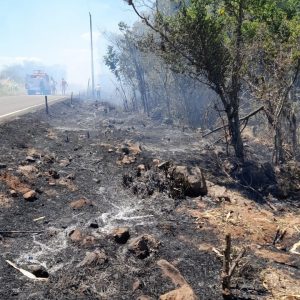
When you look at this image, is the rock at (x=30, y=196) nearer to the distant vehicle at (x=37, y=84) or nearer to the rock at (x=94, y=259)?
the rock at (x=94, y=259)

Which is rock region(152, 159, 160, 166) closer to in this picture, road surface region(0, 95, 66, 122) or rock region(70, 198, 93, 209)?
rock region(70, 198, 93, 209)

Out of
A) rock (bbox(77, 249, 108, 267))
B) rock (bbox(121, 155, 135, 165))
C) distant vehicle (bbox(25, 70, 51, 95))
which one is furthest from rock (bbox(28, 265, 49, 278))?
distant vehicle (bbox(25, 70, 51, 95))

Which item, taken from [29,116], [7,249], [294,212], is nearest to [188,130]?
[29,116]

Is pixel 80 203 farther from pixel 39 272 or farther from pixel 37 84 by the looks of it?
pixel 37 84

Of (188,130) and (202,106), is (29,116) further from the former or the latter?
(202,106)

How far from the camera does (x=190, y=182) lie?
27.9ft

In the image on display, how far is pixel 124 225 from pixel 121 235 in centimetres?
81

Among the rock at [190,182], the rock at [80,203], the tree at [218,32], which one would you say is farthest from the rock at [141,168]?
the tree at [218,32]

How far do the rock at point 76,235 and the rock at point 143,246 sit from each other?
0.95 meters

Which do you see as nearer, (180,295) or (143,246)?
(180,295)

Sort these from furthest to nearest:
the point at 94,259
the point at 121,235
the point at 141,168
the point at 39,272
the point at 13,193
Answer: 1. the point at 141,168
2. the point at 13,193
3. the point at 121,235
4. the point at 94,259
5. the point at 39,272

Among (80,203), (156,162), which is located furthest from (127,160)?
(80,203)

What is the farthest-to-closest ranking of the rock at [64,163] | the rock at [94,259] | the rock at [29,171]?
1. the rock at [64,163]
2. the rock at [29,171]
3. the rock at [94,259]

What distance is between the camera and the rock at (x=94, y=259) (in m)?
5.01
